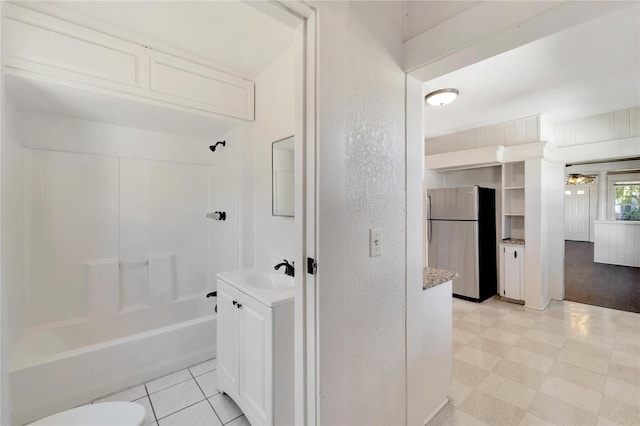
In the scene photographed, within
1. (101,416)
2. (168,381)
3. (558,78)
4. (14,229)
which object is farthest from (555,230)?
(14,229)

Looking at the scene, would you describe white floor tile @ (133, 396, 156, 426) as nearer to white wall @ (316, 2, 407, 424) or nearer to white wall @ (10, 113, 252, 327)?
white wall @ (10, 113, 252, 327)

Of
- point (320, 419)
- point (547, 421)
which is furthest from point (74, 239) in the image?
point (547, 421)

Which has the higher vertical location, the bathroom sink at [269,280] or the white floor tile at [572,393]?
the bathroom sink at [269,280]

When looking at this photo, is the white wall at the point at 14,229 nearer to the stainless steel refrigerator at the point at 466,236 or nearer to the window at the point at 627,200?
the stainless steel refrigerator at the point at 466,236

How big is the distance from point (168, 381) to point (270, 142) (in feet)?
6.74

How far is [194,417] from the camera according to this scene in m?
1.70

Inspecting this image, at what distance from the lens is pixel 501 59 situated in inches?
87.7

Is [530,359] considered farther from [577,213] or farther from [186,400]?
[577,213]

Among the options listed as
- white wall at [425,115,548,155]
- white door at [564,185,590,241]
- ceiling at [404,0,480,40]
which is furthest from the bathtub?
white door at [564,185,590,241]

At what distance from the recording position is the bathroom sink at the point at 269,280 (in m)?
1.92

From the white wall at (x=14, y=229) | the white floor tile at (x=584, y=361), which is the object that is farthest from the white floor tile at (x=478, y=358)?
the white wall at (x=14, y=229)

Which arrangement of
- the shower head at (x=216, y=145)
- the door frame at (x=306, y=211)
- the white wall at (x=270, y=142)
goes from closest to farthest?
the door frame at (x=306, y=211), the white wall at (x=270, y=142), the shower head at (x=216, y=145)

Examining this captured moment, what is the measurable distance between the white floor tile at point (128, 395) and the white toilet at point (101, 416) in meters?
0.68

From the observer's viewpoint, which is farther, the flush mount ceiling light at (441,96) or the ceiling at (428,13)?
the flush mount ceiling light at (441,96)
